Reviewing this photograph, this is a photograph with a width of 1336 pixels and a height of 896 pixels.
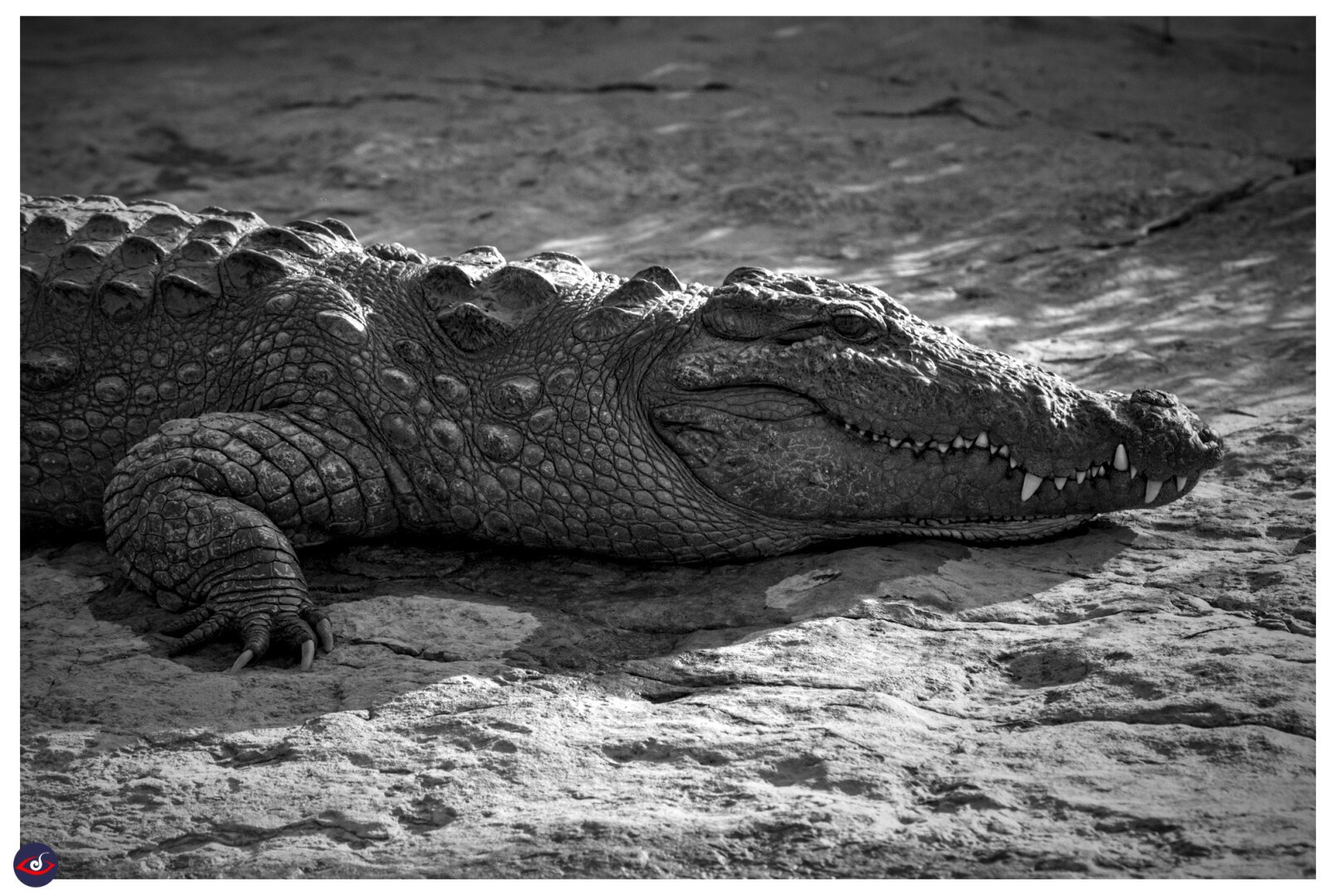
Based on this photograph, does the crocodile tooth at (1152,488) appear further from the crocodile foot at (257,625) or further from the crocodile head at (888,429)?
the crocodile foot at (257,625)

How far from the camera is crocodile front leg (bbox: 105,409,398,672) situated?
408 centimetres

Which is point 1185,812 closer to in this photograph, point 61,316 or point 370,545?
point 370,545

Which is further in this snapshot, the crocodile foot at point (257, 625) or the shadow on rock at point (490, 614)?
the crocodile foot at point (257, 625)

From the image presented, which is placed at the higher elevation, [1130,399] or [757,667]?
[1130,399]

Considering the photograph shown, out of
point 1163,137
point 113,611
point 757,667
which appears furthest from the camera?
point 1163,137

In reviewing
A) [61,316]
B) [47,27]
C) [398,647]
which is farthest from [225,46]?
[398,647]

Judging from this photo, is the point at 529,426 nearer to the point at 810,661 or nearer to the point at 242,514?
the point at 242,514

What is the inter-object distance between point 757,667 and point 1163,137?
7443 millimetres

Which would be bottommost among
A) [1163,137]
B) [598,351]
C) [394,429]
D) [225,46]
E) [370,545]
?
[370,545]

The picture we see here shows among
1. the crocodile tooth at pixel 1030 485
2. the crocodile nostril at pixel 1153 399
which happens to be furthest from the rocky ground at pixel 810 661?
the crocodile nostril at pixel 1153 399

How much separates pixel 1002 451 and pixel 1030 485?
0.16m

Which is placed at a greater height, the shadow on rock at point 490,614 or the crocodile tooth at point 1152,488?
the crocodile tooth at point 1152,488

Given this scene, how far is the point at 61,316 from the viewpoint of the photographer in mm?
4914

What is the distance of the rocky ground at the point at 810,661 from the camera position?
3.02m
